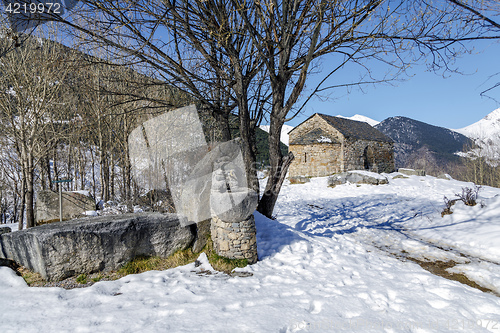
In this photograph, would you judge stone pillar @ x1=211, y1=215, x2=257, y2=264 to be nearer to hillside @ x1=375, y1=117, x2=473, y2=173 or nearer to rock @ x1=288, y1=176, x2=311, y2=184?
rock @ x1=288, y1=176, x2=311, y2=184

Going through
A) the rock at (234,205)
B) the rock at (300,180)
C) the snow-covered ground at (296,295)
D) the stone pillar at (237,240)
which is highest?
the rock at (234,205)

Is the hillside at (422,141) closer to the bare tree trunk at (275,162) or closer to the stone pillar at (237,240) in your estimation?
the bare tree trunk at (275,162)

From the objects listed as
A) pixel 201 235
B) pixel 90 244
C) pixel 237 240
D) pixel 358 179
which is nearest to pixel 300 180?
pixel 358 179

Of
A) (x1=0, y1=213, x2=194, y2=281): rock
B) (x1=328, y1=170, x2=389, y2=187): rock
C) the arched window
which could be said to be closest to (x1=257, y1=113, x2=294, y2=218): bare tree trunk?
(x1=0, y1=213, x2=194, y2=281): rock

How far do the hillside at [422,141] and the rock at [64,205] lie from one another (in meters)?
49.3

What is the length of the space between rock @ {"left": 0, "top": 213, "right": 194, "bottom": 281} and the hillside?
50008 mm

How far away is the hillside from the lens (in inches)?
2048

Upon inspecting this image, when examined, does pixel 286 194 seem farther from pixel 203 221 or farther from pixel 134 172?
pixel 203 221

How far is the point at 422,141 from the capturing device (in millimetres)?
63781

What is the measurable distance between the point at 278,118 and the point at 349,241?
11.0 feet

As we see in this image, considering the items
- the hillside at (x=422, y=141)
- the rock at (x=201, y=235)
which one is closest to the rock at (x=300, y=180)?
the rock at (x=201, y=235)

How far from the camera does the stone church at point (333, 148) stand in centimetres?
1992

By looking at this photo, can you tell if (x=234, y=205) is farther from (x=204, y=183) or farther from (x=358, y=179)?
(x=358, y=179)

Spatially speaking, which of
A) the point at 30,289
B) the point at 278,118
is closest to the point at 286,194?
the point at 278,118
